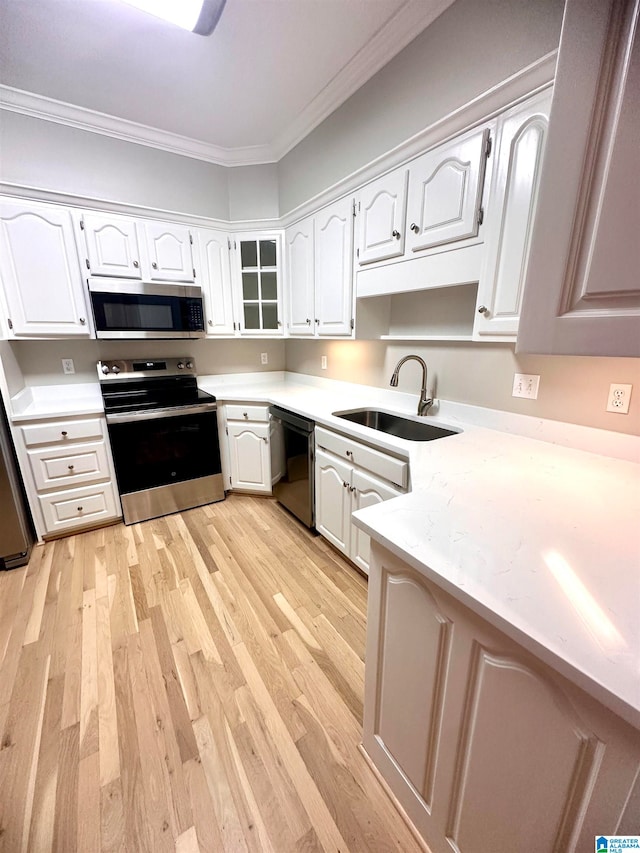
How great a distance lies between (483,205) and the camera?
139 cm

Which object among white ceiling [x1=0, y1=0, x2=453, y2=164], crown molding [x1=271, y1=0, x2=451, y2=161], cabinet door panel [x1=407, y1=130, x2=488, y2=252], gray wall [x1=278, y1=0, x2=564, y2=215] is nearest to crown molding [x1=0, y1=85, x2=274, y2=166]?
white ceiling [x1=0, y1=0, x2=453, y2=164]

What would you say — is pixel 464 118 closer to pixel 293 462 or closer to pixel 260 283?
pixel 260 283

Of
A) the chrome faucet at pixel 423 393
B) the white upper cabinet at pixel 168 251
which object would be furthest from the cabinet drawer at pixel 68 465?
the chrome faucet at pixel 423 393

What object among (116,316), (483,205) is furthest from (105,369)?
(483,205)

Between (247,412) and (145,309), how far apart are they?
1.06m

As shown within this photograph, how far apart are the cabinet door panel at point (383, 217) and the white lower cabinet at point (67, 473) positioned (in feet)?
7.05

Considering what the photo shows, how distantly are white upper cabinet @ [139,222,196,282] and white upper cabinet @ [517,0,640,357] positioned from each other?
2617 millimetres

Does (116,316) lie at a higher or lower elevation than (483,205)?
lower

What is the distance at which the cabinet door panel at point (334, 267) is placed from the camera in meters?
2.11

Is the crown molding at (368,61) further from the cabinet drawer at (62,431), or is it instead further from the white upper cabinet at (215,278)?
the cabinet drawer at (62,431)

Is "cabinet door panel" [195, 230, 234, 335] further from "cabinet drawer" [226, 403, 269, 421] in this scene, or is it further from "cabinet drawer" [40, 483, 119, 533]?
"cabinet drawer" [40, 483, 119, 533]

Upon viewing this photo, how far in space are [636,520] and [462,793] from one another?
794mm

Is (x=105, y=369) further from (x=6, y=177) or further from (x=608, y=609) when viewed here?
(x=608, y=609)

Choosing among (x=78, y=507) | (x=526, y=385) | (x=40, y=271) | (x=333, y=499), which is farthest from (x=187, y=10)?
(x=78, y=507)
